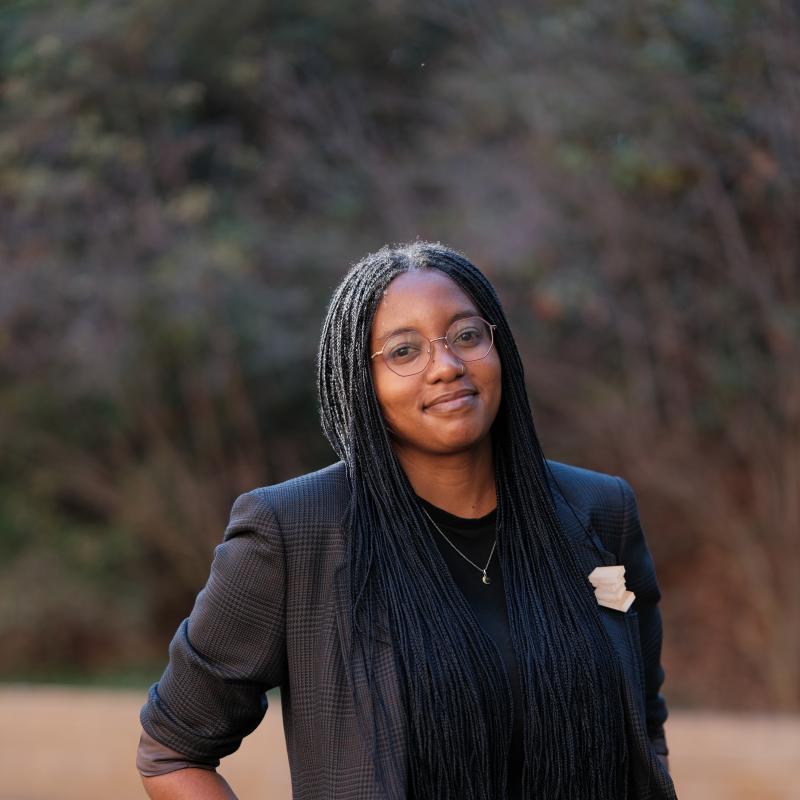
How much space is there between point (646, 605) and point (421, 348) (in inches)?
30.7

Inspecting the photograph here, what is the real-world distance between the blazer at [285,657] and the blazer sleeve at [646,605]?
316 mm

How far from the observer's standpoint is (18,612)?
1117 centimetres

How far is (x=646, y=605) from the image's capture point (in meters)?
2.90

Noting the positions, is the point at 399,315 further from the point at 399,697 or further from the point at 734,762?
the point at 734,762

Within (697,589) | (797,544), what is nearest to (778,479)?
(797,544)

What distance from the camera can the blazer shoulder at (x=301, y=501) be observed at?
8.22ft

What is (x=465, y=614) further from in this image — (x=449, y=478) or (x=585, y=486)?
(x=585, y=486)

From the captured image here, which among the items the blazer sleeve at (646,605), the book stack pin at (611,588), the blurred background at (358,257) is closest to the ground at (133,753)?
the blurred background at (358,257)

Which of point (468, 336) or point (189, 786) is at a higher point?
point (468, 336)

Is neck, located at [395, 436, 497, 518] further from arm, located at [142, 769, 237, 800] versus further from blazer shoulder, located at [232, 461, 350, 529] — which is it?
arm, located at [142, 769, 237, 800]

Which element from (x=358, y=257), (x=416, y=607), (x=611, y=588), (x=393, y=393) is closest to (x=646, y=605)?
A: (x=611, y=588)

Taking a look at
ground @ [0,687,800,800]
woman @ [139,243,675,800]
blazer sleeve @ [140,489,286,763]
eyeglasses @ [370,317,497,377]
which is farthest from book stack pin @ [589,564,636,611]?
ground @ [0,687,800,800]

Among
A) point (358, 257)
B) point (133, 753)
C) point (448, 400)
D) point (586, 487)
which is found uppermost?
point (358, 257)

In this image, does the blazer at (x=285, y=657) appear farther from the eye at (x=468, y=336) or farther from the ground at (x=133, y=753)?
the ground at (x=133, y=753)
